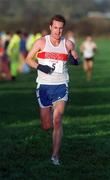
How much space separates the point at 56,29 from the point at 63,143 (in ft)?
8.41

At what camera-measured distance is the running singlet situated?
11.0 m

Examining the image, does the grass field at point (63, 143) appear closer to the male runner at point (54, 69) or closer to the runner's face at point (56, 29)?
the male runner at point (54, 69)

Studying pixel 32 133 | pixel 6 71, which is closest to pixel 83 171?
pixel 32 133

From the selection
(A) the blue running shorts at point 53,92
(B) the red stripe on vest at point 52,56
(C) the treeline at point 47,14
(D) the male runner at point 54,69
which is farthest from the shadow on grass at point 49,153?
(C) the treeline at point 47,14

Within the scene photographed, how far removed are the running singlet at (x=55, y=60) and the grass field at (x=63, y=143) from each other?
1067 mm

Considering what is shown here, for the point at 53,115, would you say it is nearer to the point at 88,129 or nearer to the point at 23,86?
the point at 88,129

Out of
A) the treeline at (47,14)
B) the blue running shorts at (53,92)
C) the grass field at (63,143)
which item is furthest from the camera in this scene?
the treeline at (47,14)

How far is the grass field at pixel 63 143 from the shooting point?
33.7 feet

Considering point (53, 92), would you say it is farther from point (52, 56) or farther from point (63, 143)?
point (63, 143)

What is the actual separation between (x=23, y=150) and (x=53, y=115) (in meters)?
1.19

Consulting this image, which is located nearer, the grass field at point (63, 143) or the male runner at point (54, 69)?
the grass field at point (63, 143)

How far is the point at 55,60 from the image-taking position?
11023 millimetres

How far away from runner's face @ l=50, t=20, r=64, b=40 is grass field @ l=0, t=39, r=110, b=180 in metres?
1.62

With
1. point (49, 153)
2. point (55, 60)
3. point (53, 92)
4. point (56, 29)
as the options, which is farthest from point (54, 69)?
point (49, 153)
